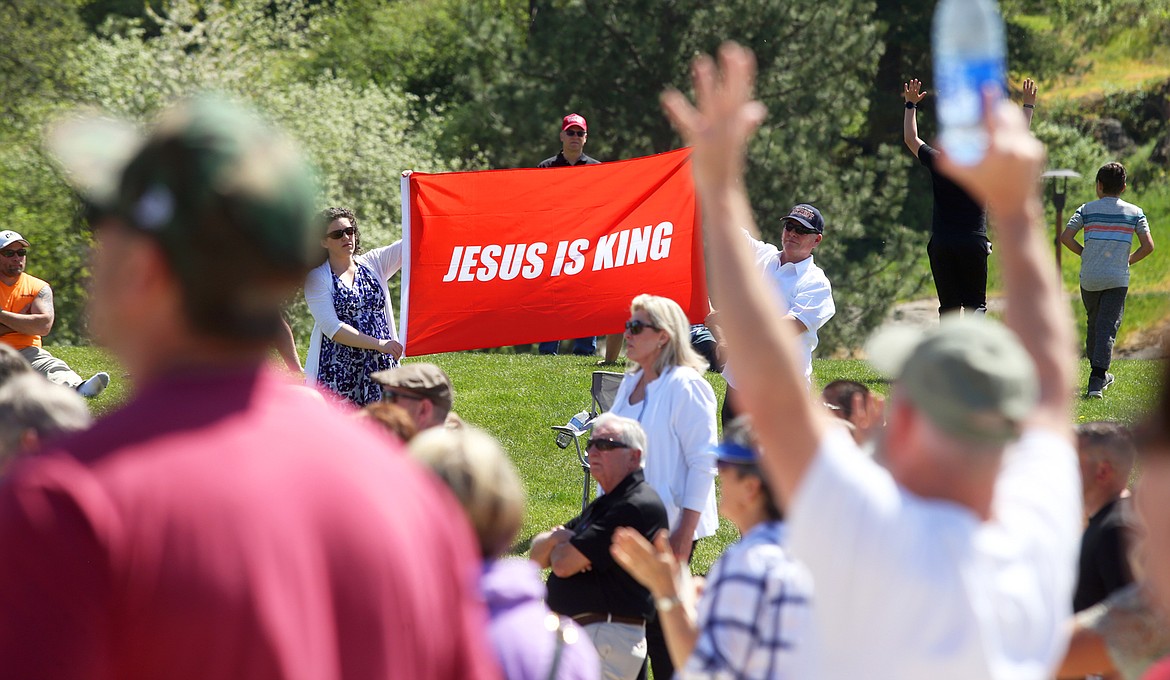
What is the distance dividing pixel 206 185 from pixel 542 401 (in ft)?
33.2

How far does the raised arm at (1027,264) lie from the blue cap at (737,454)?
1.14 m

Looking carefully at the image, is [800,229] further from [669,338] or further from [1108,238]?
[1108,238]

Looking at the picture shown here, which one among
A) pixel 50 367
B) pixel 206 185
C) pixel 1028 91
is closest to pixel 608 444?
pixel 206 185

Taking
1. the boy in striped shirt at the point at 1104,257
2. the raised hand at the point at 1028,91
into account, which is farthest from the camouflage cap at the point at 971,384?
the boy in striped shirt at the point at 1104,257

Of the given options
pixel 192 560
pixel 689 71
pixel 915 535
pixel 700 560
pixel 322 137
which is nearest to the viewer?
pixel 192 560

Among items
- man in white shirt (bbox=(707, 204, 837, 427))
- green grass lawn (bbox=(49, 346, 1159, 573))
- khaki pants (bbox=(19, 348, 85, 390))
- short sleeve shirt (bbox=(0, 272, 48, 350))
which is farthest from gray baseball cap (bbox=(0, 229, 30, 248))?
man in white shirt (bbox=(707, 204, 837, 427))

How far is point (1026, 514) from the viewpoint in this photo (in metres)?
2.05

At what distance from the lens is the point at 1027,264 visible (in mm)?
2271

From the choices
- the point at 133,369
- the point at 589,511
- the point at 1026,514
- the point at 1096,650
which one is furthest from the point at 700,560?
the point at 133,369

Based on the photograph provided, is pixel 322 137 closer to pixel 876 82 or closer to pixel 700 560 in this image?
pixel 876 82

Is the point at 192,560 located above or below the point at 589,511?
below

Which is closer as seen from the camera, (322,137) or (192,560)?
(192,560)

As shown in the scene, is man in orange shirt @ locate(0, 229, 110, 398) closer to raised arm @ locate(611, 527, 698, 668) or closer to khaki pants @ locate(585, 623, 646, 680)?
khaki pants @ locate(585, 623, 646, 680)

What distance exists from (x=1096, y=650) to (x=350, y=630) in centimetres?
Answer: 197
